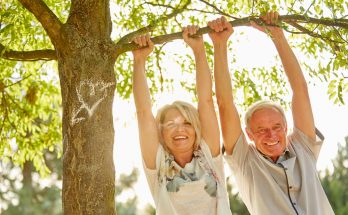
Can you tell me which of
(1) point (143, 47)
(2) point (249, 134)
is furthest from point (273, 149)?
(1) point (143, 47)

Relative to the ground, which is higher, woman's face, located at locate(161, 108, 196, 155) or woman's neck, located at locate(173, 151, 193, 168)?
woman's face, located at locate(161, 108, 196, 155)

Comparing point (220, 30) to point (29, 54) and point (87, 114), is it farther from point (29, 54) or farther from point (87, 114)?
point (29, 54)

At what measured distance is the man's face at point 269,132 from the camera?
3820 millimetres

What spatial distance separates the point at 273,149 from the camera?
3822 mm

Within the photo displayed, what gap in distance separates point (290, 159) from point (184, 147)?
0.75m

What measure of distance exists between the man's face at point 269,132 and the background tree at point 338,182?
14.7m

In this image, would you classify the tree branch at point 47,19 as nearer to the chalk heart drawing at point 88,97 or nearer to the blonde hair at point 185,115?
the chalk heart drawing at point 88,97

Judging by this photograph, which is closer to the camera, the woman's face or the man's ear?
the woman's face

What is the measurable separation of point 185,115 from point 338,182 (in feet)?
52.8

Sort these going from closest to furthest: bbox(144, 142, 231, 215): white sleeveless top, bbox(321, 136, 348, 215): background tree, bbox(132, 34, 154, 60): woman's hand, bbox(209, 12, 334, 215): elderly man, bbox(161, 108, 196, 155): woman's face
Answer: bbox(144, 142, 231, 215): white sleeveless top
bbox(161, 108, 196, 155): woman's face
bbox(209, 12, 334, 215): elderly man
bbox(132, 34, 154, 60): woman's hand
bbox(321, 136, 348, 215): background tree

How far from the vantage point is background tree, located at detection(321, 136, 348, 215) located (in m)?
17.9

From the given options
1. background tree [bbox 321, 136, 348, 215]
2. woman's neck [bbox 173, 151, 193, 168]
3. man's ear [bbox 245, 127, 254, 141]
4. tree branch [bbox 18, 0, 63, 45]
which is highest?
tree branch [bbox 18, 0, 63, 45]

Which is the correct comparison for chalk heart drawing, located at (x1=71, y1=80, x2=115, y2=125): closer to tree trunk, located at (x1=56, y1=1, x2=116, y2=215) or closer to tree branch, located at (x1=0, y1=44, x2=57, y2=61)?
tree trunk, located at (x1=56, y1=1, x2=116, y2=215)

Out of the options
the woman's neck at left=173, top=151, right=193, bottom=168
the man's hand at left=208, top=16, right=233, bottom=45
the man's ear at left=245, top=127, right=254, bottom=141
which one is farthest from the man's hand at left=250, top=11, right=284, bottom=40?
the woman's neck at left=173, top=151, right=193, bottom=168
